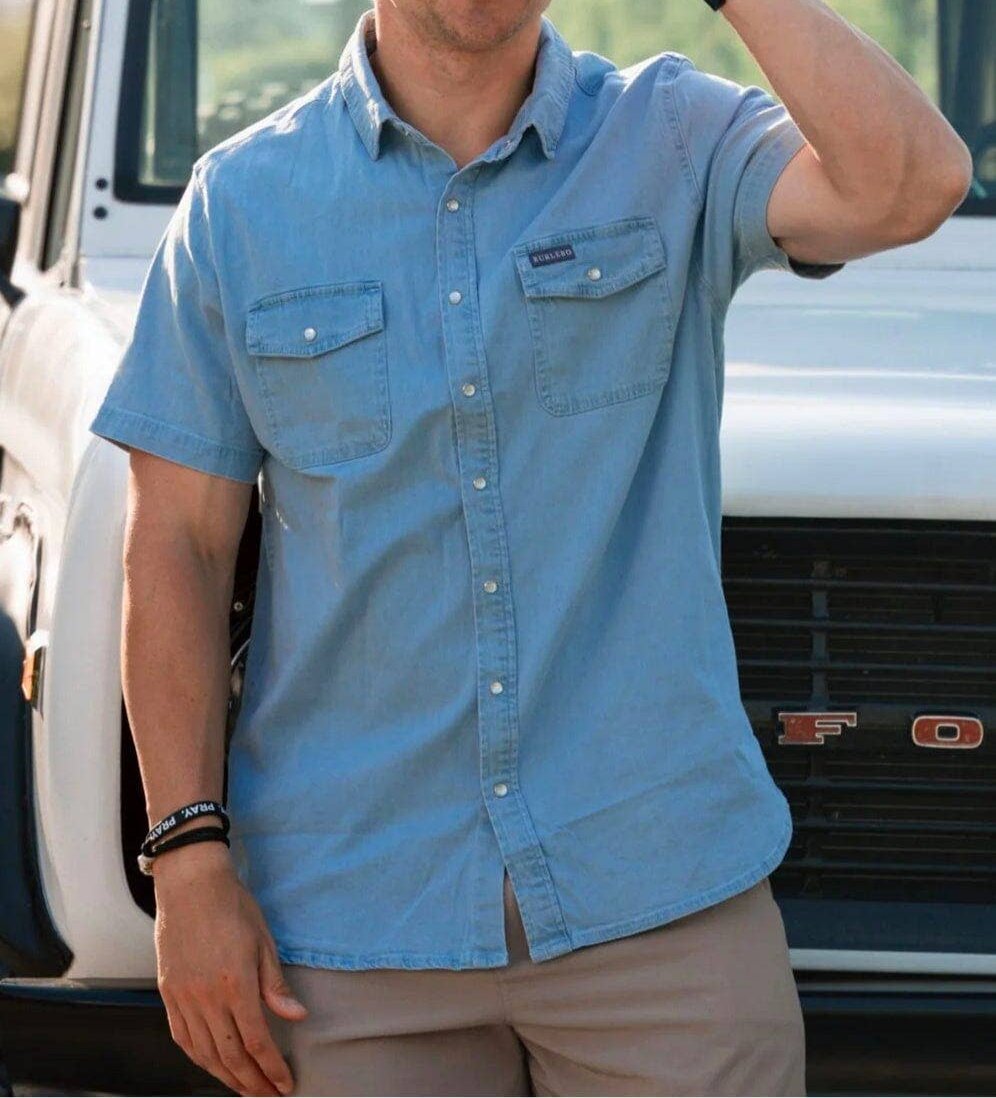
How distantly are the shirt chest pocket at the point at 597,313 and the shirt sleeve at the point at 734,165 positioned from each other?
6 centimetres

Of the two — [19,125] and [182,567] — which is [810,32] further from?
[19,125]

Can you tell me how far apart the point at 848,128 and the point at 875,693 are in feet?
2.51

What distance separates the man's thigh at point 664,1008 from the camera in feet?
6.25

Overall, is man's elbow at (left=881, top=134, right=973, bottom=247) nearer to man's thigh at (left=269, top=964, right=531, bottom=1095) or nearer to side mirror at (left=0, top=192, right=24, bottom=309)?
man's thigh at (left=269, top=964, right=531, bottom=1095)

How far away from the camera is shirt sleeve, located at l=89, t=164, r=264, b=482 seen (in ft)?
6.44

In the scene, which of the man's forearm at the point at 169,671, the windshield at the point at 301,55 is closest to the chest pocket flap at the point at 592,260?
the man's forearm at the point at 169,671

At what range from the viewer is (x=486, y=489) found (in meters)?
1.90

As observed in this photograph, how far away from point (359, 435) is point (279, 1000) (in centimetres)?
50

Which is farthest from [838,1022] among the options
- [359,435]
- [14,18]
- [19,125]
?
[14,18]

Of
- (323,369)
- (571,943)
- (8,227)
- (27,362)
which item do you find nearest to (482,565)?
(323,369)

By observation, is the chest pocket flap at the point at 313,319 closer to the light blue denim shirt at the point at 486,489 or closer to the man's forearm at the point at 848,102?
the light blue denim shirt at the point at 486,489

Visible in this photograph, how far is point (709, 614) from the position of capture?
195 cm

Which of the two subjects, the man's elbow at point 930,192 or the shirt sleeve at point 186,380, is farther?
the shirt sleeve at point 186,380

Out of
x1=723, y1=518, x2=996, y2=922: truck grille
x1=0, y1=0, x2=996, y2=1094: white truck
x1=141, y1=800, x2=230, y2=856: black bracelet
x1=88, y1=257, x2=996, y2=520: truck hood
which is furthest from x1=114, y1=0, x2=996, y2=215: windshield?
x1=141, y1=800, x2=230, y2=856: black bracelet
